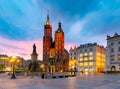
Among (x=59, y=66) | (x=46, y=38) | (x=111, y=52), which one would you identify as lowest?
(x=59, y=66)

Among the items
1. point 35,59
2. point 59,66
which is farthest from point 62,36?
point 35,59

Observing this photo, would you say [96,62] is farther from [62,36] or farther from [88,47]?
[62,36]

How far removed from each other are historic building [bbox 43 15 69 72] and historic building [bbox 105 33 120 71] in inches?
1921

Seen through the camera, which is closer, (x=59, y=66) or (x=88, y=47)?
(x=88, y=47)

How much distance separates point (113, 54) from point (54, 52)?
58.2m

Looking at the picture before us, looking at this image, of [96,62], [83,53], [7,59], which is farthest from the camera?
[7,59]

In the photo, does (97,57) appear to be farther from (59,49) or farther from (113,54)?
(59,49)

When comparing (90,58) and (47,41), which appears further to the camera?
(47,41)

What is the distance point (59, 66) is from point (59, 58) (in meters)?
6.11

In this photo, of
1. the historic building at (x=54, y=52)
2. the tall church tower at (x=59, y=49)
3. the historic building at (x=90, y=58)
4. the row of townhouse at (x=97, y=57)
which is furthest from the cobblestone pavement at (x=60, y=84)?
the tall church tower at (x=59, y=49)

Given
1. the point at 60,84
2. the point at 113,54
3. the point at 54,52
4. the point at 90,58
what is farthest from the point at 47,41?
the point at 60,84

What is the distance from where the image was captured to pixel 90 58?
9875 centimetres

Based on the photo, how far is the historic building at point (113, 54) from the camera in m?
76.9

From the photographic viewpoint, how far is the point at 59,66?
12381 centimetres
